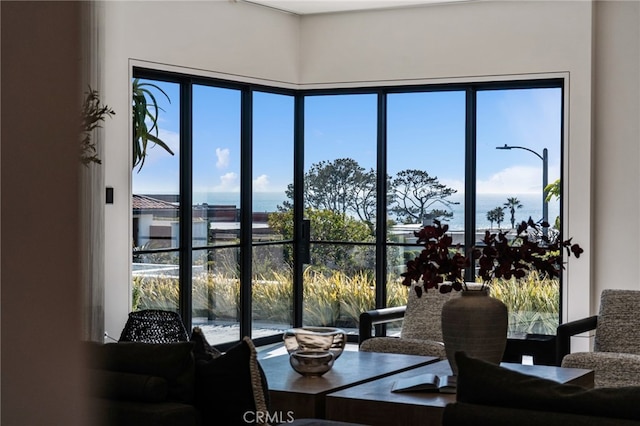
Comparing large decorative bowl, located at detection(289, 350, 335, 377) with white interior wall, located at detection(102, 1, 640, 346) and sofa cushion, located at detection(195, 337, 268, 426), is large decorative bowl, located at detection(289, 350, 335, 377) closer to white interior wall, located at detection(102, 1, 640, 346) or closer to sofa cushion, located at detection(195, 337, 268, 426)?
sofa cushion, located at detection(195, 337, 268, 426)

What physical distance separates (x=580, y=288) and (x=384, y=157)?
2010 mm

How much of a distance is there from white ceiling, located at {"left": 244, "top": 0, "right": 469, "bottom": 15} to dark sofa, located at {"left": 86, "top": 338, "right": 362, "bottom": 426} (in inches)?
200

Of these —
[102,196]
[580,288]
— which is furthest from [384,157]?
[102,196]

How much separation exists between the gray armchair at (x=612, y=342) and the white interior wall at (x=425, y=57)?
1.41 metres

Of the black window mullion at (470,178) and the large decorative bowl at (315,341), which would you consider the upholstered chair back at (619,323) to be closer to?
the black window mullion at (470,178)

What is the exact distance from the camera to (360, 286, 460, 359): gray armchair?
5.27 metres

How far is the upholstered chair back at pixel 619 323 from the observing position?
16.8 ft

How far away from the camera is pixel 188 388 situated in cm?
248

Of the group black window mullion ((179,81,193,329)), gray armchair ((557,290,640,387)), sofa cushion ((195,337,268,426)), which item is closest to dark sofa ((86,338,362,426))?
sofa cushion ((195,337,268,426))

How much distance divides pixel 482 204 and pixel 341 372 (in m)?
3.69

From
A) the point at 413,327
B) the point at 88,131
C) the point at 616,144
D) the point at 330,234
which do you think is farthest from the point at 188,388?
the point at 330,234

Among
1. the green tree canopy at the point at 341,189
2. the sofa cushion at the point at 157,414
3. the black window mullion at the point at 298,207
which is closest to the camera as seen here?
the sofa cushion at the point at 157,414

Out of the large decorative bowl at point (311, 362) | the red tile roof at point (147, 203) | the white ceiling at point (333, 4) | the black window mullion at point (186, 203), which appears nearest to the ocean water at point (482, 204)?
the black window mullion at point (186, 203)

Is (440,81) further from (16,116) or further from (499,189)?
(16,116)
